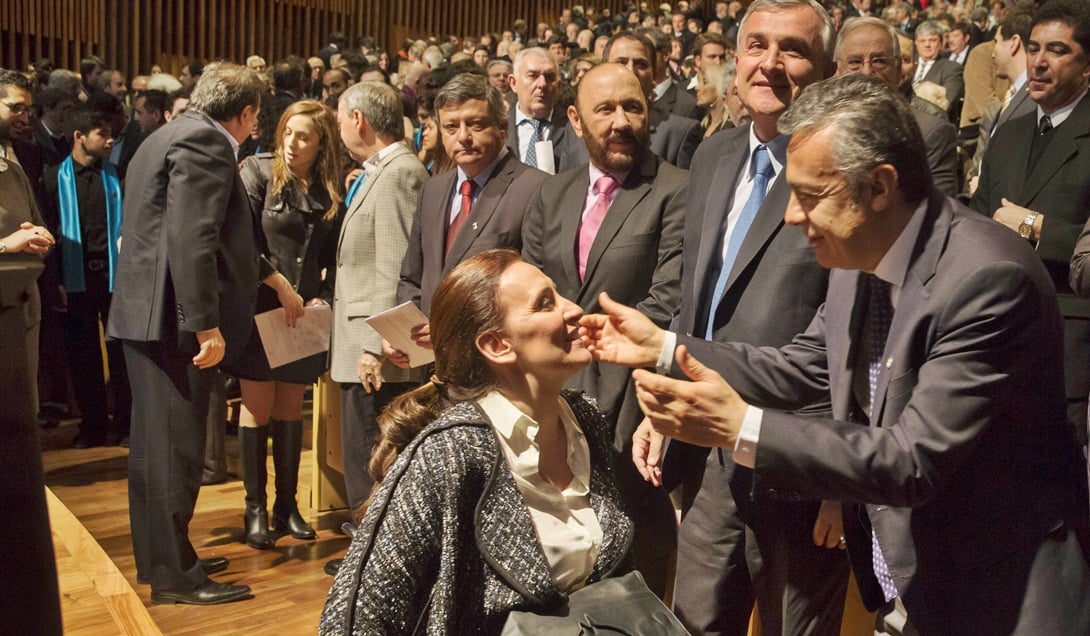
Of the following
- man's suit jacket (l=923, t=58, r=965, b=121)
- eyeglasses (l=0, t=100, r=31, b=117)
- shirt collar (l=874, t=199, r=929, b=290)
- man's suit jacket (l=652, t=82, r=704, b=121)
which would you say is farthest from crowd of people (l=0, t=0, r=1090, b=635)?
man's suit jacket (l=923, t=58, r=965, b=121)

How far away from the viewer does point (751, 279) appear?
2.23m

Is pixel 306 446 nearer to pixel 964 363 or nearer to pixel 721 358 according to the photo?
pixel 721 358

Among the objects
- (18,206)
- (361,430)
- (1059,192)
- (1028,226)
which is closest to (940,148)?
(1028,226)

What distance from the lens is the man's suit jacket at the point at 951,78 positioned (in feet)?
24.3

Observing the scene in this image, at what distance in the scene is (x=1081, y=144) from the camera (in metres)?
3.14

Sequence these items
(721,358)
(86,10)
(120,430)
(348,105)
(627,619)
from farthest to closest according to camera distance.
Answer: (86,10) < (120,430) < (348,105) < (721,358) < (627,619)

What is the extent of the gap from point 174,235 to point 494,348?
65.7 inches

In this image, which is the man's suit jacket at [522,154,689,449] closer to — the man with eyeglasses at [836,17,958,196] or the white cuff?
the man with eyeglasses at [836,17,958,196]

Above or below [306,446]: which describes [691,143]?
above

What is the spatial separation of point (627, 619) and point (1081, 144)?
221 cm

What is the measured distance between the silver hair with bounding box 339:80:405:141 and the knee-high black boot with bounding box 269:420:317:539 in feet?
3.89

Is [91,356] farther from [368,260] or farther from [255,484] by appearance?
[368,260]

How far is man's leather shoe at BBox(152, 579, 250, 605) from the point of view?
3.46m

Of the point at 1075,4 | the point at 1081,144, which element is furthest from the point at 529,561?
the point at 1075,4
